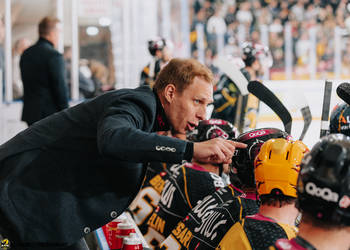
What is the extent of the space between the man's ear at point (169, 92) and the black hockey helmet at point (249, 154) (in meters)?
0.34

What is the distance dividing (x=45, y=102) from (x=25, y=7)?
3.58m

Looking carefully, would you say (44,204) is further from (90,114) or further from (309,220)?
(309,220)

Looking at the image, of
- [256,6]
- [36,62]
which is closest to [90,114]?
[36,62]

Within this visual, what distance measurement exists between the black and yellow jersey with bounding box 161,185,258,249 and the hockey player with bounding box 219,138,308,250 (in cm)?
30

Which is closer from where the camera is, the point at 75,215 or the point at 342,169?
the point at 342,169

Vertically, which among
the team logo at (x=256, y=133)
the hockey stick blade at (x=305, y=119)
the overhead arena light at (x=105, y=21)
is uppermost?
the team logo at (x=256, y=133)

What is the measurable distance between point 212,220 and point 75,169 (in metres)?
0.55

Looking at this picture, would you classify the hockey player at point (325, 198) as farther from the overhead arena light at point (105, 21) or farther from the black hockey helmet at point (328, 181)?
the overhead arena light at point (105, 21)

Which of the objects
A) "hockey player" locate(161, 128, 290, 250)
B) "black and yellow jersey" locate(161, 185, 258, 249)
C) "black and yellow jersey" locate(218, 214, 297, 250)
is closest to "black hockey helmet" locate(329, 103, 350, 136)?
"hockey player" locate(161, 128, 290, 250)

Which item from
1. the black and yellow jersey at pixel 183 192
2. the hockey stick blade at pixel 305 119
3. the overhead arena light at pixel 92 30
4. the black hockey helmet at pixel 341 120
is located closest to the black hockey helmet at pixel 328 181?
the black hockey helmet at pixel 341 120

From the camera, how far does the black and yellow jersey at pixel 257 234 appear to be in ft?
5.65

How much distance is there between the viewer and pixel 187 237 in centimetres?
243

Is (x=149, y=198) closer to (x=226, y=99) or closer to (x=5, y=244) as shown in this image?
(x=5, y=244)

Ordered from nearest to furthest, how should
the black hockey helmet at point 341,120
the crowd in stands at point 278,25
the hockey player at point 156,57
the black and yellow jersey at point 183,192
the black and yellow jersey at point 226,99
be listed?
the black hockey helmet at point 341,120 < the black and yellow jersey at point 183,192 < the black and yellow jersey at point 226,99 < the hockey player at point 156,57 < the crowd in stands at point 278,25
